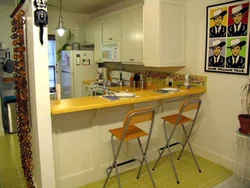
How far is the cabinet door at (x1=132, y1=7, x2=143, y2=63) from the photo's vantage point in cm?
340

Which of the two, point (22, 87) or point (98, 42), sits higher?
point (98, 42)

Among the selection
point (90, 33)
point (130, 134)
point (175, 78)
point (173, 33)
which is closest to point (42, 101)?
point (130, 134)

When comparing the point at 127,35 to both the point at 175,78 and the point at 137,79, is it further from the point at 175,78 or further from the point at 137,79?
the point at 175,78

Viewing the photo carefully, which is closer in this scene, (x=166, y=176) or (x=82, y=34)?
(x=166, y=176)

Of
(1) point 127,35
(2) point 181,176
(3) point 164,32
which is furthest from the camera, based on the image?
(1) point 127,35

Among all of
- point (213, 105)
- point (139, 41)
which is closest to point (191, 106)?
point (213, 105)

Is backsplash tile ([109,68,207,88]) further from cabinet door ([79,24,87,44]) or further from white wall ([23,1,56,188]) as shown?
white wall ([23,1,56,188])

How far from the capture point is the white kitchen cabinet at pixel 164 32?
9.54 feet

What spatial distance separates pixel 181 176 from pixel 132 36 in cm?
226

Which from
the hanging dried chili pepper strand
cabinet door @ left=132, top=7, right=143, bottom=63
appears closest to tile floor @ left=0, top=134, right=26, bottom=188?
the hanging dried chili pepper strand

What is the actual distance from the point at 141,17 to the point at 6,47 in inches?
119

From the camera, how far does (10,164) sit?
2971mm

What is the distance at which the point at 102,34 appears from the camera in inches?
175

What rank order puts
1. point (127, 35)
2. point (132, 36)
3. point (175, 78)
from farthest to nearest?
point (127, 35) < point (132, 36) < point (175, 78)
